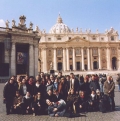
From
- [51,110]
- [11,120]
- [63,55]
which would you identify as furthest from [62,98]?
[63,55]

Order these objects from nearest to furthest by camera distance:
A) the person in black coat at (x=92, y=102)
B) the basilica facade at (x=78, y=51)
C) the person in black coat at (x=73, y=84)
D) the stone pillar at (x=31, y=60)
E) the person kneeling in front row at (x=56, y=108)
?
the person kneeling in front row at (x=56, y=108) → the person in black coat at (x=92, y=102) → the person in black coat at (x=73, y=84) → the stone pillar at (x=31, y=60) → the basilica facade at (x=78, y=51)

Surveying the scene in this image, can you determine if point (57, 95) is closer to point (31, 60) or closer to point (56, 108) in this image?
point (56, 108)

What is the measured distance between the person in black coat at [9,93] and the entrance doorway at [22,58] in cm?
1764

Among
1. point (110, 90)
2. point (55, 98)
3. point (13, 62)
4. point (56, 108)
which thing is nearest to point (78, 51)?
point (13, 62)

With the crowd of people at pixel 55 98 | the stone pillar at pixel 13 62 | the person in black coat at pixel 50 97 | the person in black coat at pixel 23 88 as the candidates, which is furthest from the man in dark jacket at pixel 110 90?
the stone pillar at pixel 13 62

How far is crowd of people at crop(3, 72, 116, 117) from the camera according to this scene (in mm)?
9547

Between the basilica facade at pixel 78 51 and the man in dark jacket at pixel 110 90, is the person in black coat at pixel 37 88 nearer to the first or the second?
the man in dark jacket at pixel 110 90

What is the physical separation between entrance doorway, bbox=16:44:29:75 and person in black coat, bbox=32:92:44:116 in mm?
18064

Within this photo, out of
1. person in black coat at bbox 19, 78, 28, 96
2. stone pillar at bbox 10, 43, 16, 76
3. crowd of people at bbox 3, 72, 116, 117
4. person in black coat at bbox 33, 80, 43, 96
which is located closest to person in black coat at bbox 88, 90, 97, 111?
crowd of people at bbox 3, 72, 116, 117

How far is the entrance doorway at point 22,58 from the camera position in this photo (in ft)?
89.7

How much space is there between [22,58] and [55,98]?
1850 cm

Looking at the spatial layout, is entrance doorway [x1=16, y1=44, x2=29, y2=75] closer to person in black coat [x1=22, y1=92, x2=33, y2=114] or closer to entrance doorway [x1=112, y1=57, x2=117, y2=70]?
person in black coat [x1=22, y1=92, x2=33, y2=114]

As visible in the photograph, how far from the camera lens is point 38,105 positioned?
955 centimetres

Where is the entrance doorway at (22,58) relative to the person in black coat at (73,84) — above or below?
above
